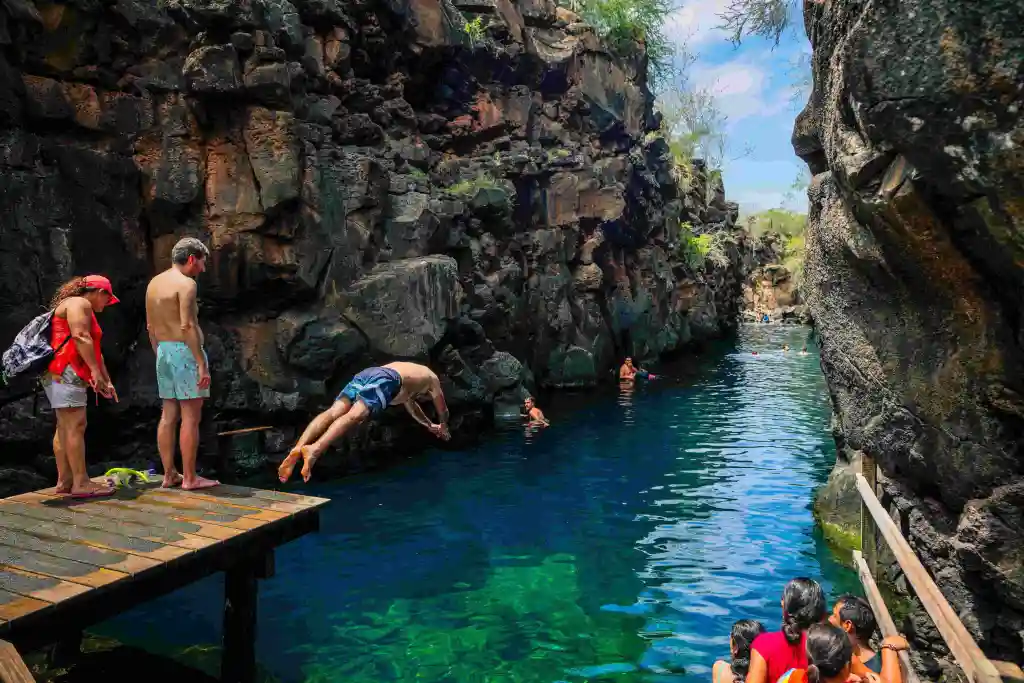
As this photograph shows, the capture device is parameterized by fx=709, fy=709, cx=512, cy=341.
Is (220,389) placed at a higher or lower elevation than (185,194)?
lower

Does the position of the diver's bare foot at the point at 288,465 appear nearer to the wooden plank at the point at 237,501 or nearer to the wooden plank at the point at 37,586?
the wooden plank at the point at 237,501

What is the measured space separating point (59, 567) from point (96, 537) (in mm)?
639

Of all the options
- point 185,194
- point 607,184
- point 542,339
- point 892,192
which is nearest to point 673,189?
point 607,184

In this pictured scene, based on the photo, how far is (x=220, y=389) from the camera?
1373 centimetres

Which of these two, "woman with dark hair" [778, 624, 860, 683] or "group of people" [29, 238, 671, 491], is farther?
"group of people" [29, 238, 671, 491]

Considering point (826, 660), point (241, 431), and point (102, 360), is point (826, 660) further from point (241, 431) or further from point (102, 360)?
point (241, 431)

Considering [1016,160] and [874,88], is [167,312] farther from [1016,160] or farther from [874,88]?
[1016,160]

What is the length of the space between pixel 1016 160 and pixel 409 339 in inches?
479

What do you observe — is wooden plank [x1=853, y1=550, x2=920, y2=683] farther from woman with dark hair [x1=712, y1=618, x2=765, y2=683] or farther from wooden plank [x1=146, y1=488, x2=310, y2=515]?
wooden plank [x1=146, y1=488, x2=310, y2=515]

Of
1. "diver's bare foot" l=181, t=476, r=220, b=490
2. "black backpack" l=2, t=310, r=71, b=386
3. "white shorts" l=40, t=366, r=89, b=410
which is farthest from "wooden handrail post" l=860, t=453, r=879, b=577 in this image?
"black backpack" l=2, t=310, r=71, b=386

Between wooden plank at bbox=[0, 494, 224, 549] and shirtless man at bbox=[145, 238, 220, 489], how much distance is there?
831 mm

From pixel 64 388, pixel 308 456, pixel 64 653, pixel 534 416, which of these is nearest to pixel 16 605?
pixel 64 388

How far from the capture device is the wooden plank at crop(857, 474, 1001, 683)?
157 inches

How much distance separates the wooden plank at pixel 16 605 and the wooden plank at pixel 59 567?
12.3 inches
